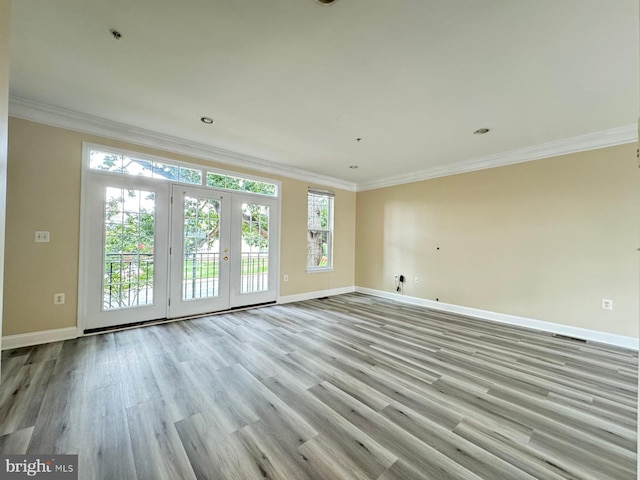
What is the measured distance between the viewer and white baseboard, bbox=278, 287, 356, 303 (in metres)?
5.02

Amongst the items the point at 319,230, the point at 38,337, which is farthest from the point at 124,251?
the point at 319,230

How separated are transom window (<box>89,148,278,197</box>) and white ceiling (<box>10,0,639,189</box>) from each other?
0.46 meters

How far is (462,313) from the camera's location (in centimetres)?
438

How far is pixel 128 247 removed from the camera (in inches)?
133

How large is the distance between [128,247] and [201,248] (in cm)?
91

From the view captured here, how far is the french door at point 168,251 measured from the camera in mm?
3184

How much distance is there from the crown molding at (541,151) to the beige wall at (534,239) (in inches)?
3.5

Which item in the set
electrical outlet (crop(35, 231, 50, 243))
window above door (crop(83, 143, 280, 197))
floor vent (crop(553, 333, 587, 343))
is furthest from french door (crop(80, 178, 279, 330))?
floor vent (crop(553, 333, 587, 343))

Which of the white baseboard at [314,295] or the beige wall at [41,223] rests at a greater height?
the beige wall at [41,223]

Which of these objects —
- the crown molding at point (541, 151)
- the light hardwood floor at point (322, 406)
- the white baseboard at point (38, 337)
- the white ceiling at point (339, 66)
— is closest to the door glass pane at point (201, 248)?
the light hardwood floor at point (322, 406)

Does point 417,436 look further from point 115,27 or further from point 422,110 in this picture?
point 115,27

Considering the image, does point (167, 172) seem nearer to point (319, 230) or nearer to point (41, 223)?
point (41, 223)

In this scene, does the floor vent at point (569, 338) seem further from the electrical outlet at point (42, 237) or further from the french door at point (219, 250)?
the electrical outlet at point (42, 237)

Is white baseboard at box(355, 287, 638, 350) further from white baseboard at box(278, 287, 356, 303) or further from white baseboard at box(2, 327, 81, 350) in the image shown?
white baseboard at box(2, 327, 81, 350)
